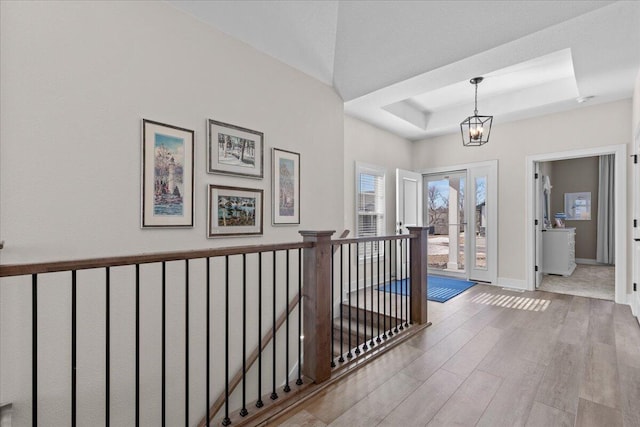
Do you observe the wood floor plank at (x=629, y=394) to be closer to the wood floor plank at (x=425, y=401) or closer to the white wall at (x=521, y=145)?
the wood floor plank at (x=425, y=401)

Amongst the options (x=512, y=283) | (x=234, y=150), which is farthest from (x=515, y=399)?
(x=512, y=283)

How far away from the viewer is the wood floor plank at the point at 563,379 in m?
1.90

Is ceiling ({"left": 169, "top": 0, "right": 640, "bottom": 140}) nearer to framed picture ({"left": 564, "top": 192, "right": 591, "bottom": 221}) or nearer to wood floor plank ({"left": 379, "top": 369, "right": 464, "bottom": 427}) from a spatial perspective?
wood floor plank ({"left": 379, "top": 369, "right": 464, "bottom": 427})

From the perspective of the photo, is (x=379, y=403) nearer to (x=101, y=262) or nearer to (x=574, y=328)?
(x=101, y=262)

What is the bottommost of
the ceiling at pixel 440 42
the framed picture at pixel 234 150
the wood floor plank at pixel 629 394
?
the wood floor plank at pixel 629 394

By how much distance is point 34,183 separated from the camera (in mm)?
1830

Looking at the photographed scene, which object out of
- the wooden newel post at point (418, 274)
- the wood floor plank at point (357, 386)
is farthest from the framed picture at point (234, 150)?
the wood floor plank at point (357, 386)

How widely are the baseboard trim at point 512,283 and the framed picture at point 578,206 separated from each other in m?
4.23

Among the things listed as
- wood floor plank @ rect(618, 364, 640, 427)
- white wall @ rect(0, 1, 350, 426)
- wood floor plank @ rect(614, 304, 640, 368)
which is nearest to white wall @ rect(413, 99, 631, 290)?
wood floor plank @ rect(614, 304, 640, 368)

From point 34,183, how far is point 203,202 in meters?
1.03

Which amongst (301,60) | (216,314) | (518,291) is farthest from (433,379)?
(518,291)

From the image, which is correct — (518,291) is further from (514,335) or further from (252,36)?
(252,36)

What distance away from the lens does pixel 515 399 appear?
75.8 inches

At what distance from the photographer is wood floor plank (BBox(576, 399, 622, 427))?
1.70 m
